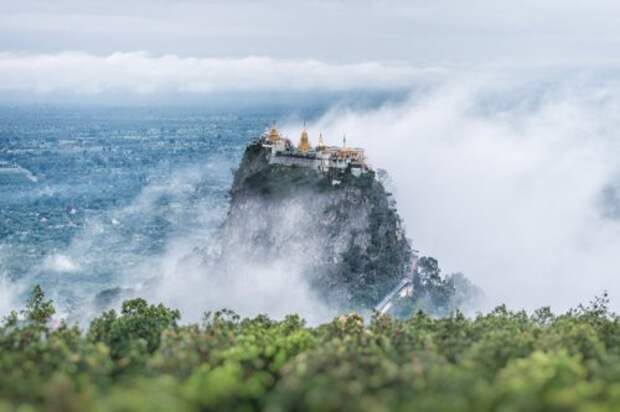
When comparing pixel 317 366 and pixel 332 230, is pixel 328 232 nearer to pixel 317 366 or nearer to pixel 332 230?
pixel 332 230

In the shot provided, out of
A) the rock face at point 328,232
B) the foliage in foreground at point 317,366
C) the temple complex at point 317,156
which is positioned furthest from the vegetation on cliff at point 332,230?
the foliage in foreground at point 317,366

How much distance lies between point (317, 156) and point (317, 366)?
61703 mm

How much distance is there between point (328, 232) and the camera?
86.8 meters

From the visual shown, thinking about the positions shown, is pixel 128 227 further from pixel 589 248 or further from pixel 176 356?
pixel 176 356

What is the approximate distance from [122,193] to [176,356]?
5742 inches

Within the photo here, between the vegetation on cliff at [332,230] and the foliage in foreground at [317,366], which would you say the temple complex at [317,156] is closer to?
the vegetation on cliff at [332,230]

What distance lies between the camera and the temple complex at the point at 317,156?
285 feet

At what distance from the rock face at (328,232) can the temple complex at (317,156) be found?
0.76 meters

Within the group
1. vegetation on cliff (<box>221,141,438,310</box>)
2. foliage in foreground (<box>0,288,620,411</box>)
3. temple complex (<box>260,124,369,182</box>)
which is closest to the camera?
foliage in foreground (<box>0,288,620,411</box>)

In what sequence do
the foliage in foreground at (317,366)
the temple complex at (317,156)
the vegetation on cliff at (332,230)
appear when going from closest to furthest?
the foliage in foreground at (317,366)
the vegetation on cliff at (332,230)
the temple complex at (317,156)

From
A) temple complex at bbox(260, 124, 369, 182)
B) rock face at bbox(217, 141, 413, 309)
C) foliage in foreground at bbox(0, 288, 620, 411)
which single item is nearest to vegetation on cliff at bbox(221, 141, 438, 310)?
rock face at bbox(217, 141, 413, 309)

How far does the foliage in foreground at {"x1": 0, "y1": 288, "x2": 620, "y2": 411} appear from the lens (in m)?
20.8

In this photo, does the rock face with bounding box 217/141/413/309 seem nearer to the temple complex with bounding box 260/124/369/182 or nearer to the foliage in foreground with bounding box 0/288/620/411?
the temple complex with bounding box 260/124/369/182

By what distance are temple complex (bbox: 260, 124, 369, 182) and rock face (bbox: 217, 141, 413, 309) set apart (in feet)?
2.50
